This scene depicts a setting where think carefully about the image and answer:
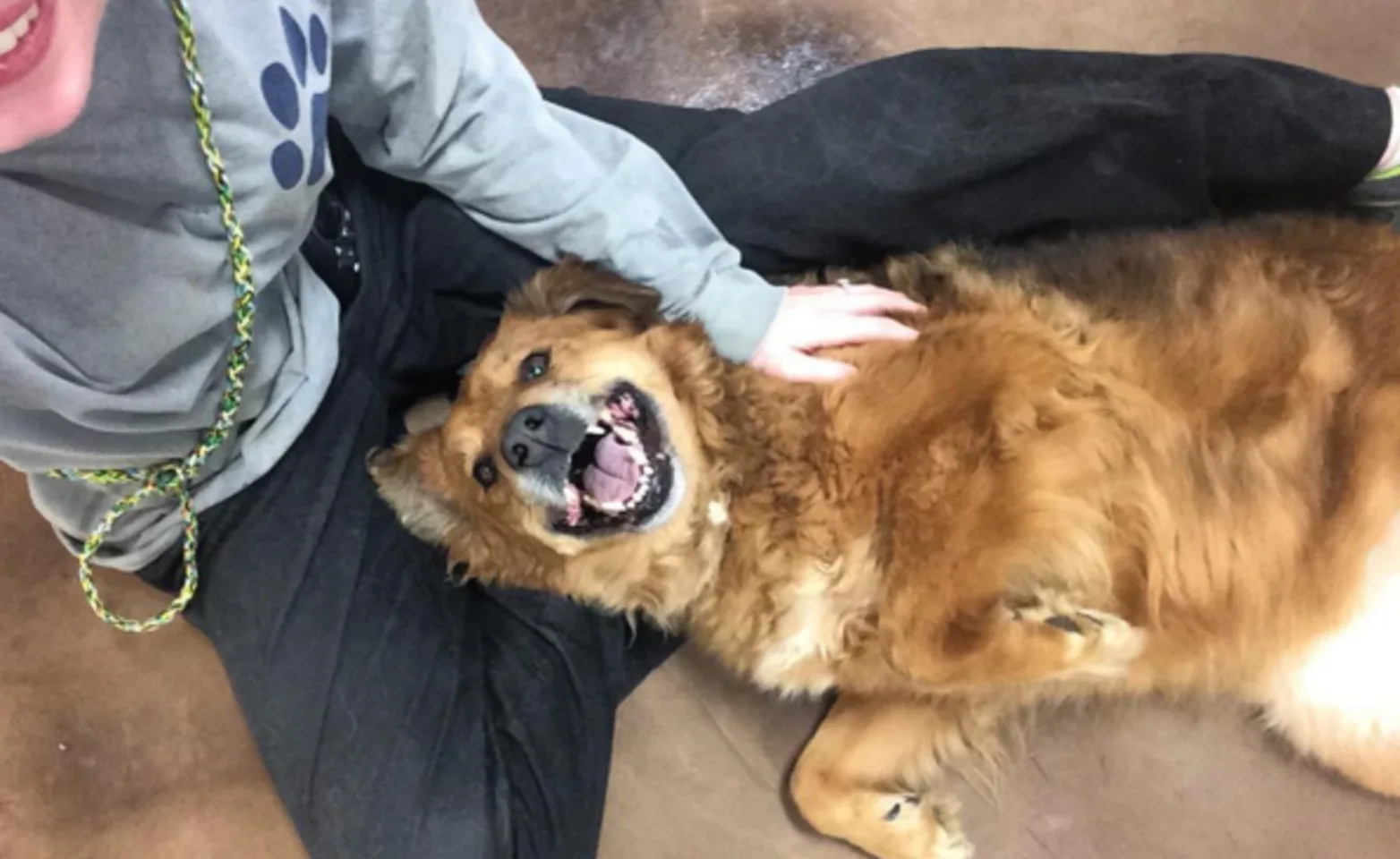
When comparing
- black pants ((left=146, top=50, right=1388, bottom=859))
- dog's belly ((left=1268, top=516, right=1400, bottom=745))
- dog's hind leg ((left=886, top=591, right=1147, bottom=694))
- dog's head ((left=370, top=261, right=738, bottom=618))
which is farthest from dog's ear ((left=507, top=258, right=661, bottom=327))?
dog's belly ((left=1268, top=516, right=1400, bottom=745))

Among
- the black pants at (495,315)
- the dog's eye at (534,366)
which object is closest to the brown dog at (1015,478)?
the dog's eye at (534,366)

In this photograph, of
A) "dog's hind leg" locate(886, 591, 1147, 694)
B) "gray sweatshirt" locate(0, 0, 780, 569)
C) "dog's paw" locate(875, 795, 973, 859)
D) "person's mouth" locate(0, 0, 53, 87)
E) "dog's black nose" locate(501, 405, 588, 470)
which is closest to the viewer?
A: "person's mouth" locate(0, 0, 53, 87)

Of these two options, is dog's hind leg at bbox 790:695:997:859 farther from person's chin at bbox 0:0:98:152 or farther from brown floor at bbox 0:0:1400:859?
person's chin at bbox 0:0:98:152

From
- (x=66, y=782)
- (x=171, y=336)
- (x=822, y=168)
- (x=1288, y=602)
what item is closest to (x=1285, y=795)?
(x=1288, y=602)

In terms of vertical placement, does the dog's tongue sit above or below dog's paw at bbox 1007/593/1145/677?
below

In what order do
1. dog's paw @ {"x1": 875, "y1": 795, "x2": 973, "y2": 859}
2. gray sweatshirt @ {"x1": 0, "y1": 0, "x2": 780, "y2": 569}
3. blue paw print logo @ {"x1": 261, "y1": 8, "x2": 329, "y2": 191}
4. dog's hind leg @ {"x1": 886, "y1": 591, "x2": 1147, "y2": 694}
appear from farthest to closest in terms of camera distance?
dog's paw @ {"x1": 875, "y1": 795, "x2": 973, "y2": 859}, dog's hind leg @ {"x1": 886, "y1": 591, "x2": 1147, "y2": 694}, blue paw print logo @ {"x1": 261, "y1": 8, "x2": 329, "y2": 191}, gray sweatshirt @ {"x1": 0, "y1": 0, "x2": 780, "y2": 569}

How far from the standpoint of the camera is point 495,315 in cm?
214

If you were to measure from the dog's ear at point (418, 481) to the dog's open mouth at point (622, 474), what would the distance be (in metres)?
0.24

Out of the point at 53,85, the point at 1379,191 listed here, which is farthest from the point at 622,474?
the point at 1379,191

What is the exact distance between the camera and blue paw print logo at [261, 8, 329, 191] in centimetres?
146

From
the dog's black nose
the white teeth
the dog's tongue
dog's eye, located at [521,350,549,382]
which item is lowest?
the dog's tongue

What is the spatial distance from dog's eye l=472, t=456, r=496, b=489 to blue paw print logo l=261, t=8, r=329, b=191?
520 millimetres

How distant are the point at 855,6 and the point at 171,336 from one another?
5.51 ft

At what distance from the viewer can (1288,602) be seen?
5.80 ft
